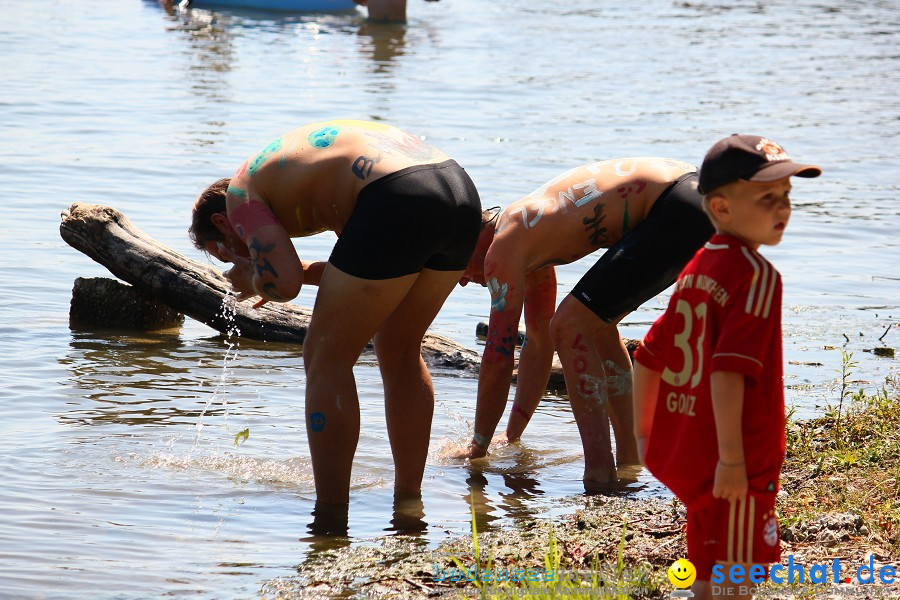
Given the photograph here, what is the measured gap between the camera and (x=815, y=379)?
6688mm

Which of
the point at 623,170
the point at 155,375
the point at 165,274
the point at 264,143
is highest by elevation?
the point at 623,170

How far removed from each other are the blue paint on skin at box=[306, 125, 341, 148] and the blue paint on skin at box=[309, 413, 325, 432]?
3.17 ft

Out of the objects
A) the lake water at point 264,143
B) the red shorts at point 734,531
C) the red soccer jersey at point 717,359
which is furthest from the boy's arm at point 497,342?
the red shorts at point 734,531

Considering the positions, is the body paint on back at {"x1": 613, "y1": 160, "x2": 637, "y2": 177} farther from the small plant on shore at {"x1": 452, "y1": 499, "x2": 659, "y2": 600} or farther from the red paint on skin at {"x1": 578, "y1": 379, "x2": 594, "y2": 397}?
the small plant on shore at {"x1": 452, "y1": 499, "x2": 659, "y2": 600}

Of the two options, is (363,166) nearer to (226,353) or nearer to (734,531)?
(734,531)

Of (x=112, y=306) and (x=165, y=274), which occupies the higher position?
(x=165, y=274)

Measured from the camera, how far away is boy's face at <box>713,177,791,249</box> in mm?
2846

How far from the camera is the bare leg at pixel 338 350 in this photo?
13.2 feet

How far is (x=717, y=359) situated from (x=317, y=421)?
180cm

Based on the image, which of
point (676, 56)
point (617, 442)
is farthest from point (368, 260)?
point (676, 56)

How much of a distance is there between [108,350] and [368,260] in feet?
12.1

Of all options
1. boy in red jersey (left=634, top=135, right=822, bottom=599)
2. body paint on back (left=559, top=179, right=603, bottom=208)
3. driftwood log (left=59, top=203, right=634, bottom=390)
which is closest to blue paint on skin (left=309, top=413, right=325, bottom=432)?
body paint on back (left=559, top=179, right=603, bottom=208)

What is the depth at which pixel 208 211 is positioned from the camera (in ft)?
14.3

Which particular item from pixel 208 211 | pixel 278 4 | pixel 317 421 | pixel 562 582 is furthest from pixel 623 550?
pixel 278 4
